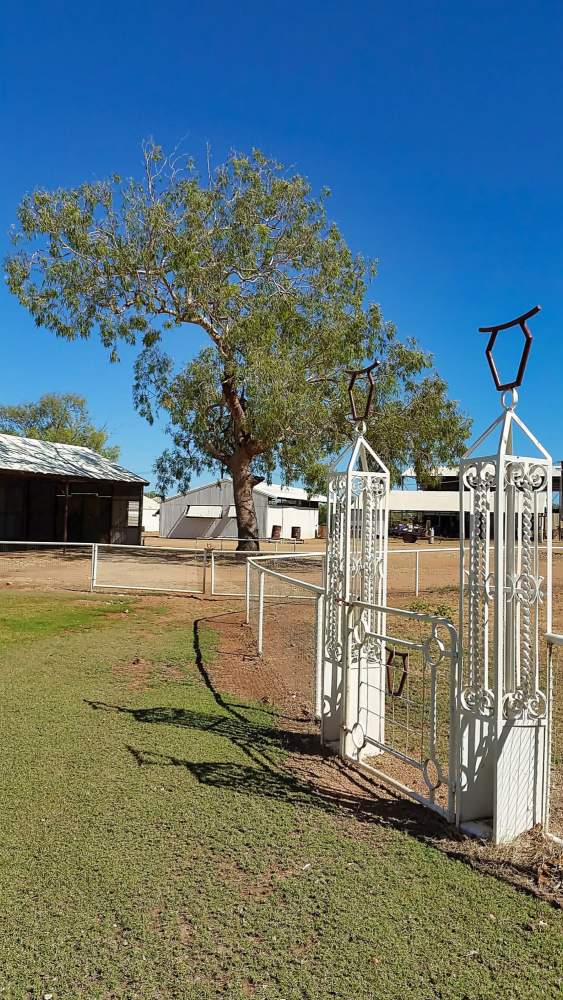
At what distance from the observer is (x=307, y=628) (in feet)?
29.7

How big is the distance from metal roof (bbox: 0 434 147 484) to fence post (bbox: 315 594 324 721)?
20875 millimetres

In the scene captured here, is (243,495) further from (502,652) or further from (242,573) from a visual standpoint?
(502,652)

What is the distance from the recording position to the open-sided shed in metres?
26.5

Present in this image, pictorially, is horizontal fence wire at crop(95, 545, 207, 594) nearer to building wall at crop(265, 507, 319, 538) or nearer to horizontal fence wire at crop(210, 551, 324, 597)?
horizontal fence wire at crop(210, 551, 324, 597)

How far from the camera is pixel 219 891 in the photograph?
283cm

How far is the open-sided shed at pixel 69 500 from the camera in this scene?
26.5 metres

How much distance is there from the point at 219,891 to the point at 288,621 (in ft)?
22.2

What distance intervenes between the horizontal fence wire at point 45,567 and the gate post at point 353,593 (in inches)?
312

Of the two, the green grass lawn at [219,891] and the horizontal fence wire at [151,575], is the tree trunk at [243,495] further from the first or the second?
the green grass lawn at [219,891]

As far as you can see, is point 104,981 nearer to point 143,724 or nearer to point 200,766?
point 200,766

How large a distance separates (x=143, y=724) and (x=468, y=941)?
3.02 m

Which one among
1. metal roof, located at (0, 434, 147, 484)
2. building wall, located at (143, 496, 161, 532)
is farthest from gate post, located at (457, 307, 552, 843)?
building wall, located at (143, 496, 161, 532)

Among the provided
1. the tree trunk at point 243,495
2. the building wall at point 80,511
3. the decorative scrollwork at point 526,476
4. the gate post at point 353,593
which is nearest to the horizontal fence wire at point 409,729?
the gate post at point 353,593

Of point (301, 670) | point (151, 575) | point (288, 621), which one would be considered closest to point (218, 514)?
point (151, 575)
